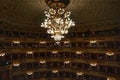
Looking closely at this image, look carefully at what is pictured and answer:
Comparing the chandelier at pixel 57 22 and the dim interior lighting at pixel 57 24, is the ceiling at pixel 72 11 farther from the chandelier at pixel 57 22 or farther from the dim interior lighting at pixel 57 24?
the dim interior lighting at pixel 57 24

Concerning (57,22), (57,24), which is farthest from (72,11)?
(57,24)

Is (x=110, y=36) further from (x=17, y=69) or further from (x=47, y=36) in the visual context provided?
(x=17, y=69)

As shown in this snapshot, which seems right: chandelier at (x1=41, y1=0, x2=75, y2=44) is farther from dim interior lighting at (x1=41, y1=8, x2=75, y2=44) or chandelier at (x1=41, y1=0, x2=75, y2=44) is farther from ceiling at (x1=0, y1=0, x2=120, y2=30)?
ceiling at (x1=0, y1=0, x2=120, y2=30)

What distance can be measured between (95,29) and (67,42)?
637cm

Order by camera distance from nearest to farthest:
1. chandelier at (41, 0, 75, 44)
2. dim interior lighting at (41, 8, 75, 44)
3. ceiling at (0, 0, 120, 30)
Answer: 1. chandelier at (41, 0, 75, 44)
2. dim interior lighting at (41, 8, 75, 44)
3. ceiling at (0, 0, 120, 30)

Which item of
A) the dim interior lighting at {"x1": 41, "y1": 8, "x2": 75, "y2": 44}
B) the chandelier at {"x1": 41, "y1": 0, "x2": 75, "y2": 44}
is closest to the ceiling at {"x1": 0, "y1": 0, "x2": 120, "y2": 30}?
the chandelier at {"x1": 41, "y1": 0, "x2": 75, "y2": 44}

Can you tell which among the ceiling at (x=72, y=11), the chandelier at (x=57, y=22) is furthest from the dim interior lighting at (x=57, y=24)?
the ceiling at (x=72, y=11)

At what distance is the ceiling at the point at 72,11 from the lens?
81.5 ft

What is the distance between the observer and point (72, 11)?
28875mm

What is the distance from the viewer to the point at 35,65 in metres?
40.6

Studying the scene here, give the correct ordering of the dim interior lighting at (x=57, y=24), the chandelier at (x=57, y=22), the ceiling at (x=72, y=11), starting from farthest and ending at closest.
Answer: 1. the ceiling at (x=72, y=11)
2. the dim interior lighting at (x=57, y=24)
3. the chandelier at (x=57, y=22)

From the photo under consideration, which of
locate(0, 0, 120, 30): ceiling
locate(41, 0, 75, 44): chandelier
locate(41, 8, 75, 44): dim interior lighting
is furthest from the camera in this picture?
locate(0, 0, 120, 30): ceiling

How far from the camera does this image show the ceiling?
81.5 feet

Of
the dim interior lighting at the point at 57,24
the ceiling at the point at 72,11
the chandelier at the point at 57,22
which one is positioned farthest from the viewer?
the ceiling at the point at 72,11
